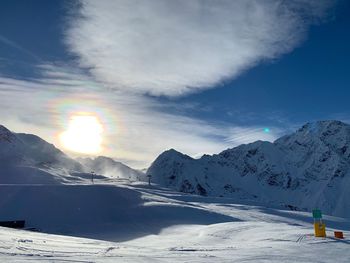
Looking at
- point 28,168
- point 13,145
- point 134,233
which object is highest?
point 13,145

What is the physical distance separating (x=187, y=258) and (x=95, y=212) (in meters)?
30.4

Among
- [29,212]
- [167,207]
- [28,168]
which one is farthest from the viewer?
→ [28,168]

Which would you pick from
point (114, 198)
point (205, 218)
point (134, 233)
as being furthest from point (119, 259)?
point (114, 198)

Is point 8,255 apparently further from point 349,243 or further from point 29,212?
point 29,212

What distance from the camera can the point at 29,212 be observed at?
38.8 meters

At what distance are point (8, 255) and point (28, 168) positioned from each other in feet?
335

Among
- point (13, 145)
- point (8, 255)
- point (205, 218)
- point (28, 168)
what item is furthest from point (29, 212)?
point (13, 145)

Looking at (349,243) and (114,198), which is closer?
(349,243)

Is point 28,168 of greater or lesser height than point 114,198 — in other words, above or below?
above

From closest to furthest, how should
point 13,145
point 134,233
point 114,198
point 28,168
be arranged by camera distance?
1. point 134,233
2. point 114,198
3. point 28,168
4. point 13,145

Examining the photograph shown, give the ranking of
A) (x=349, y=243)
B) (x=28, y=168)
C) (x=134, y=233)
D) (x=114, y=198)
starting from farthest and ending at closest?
(x=28, y=168), (x=114, y=198), (x=134, y=233), (x=349, y=243)

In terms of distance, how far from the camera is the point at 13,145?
5797 inches

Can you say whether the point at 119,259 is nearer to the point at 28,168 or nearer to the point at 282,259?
the point at 282,259

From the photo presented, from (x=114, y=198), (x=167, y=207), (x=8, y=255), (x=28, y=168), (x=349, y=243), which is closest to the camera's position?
(x=8, y=255)
